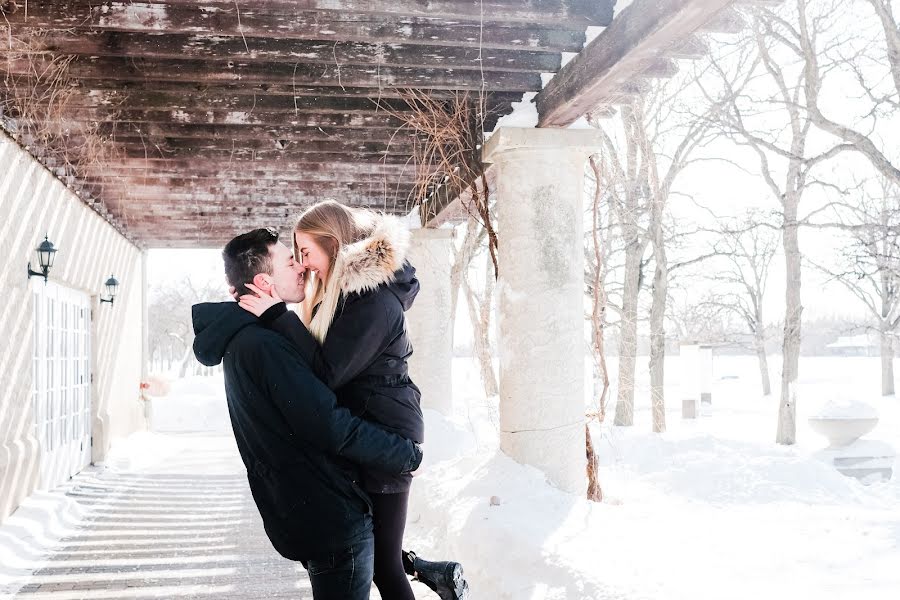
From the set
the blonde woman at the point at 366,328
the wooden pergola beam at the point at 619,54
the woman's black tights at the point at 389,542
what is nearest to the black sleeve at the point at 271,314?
the blonde woman at the point at 366,328

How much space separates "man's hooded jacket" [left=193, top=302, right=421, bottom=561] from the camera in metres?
2.07

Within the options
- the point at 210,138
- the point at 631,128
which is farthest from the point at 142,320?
the point at 631,128

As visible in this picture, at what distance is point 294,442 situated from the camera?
215 cm

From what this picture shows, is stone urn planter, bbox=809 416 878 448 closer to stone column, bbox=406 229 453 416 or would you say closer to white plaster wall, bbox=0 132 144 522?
stone column, bbox=406 229 453 416

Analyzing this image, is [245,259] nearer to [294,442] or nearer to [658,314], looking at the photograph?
[294,442]

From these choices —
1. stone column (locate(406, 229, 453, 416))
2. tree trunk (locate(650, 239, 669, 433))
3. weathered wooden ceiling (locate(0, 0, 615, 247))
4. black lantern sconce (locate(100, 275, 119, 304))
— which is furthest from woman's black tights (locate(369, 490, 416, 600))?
tree trunk (locate(650, 239, 669, 433))

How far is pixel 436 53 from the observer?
4.83 meters

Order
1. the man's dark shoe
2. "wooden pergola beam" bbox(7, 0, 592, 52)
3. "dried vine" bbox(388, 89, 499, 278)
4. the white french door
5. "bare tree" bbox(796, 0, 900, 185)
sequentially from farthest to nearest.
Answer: "bare tree" bbox(796, 0, 900, 185)
the white french door
"dried vine" bbox(388, 89, 499, 278)
"wooden pergola beam" bbox(7, 0, 592, 52)
the man's dark shoe

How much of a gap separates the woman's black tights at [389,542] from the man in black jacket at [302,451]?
0.06 metres

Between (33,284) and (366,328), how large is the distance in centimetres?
619

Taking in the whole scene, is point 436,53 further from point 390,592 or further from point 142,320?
point 142,320

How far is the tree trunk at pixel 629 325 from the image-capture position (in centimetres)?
1455

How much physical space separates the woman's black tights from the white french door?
19.4 ft

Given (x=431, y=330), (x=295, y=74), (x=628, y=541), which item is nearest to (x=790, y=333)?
(x=431, y=330)
